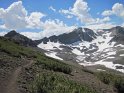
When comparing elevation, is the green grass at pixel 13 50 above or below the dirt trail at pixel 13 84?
above

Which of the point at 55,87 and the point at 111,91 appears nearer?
the point at 55,87

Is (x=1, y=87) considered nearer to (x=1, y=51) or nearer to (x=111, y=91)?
(x=111, y=91)

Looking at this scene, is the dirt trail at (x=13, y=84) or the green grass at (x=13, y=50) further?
the green grass at (x=13, y=50)

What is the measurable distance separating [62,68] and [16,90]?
53.0ft

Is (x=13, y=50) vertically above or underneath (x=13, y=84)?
above

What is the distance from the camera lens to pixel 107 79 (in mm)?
41156

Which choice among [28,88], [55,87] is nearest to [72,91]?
[55,87]

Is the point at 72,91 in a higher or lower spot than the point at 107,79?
lower

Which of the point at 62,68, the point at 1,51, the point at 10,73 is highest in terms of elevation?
the point at 1,51

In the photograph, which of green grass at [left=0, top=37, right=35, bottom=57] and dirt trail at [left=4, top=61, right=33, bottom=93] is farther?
green grass at [left=0, top=37, right=35, bottom=57]

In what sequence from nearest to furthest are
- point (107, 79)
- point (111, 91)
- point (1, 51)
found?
point (111, 91), point (107, 79), point (1, 51)

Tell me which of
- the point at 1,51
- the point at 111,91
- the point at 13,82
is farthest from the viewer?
the point at 1,51

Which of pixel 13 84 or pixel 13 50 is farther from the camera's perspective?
pixel 13 50

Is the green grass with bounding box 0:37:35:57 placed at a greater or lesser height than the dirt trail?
greater
